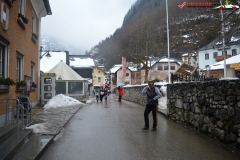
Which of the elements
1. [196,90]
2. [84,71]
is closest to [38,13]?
[196,90]

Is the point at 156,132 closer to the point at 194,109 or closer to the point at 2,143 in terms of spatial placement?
the point at 194,109

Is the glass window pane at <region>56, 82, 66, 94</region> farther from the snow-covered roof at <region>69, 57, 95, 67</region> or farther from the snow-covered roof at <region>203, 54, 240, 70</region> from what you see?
the snow-covered roof at <region>69, 57, 95, 67</region>

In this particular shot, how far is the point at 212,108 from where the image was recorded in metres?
6.58

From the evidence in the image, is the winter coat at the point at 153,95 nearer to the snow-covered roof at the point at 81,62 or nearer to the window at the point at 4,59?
the window at the point at 4,59

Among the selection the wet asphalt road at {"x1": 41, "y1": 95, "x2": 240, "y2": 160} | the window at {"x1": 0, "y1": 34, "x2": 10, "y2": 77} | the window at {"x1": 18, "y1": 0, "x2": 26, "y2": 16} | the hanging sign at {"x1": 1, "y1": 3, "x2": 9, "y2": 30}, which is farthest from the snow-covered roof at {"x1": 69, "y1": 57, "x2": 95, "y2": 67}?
the wet asphalt road at {"x1": 41, "y1": 95, "x2": 240, "y2": 160}

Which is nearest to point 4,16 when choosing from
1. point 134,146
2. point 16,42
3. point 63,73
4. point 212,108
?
point 16,42

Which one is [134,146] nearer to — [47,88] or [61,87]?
[47,88]

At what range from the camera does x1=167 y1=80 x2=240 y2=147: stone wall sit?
18.1 ft

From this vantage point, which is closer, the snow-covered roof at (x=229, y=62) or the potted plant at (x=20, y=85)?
the potted plant at (x=20, y=85)

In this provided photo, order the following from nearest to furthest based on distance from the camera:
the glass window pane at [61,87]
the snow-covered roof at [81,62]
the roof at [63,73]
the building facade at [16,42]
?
the building facade at [16,42], the roof at [63,73], the glass window pane at [61,87], the snow-covered roof at [81,62]

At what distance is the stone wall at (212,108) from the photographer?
5.51 metres

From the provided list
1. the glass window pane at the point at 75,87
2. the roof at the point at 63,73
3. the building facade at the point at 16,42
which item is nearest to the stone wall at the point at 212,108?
the building facade at the point at 16,42

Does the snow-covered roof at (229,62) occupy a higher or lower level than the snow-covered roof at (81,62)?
lower

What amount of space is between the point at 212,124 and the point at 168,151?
1.74 m
